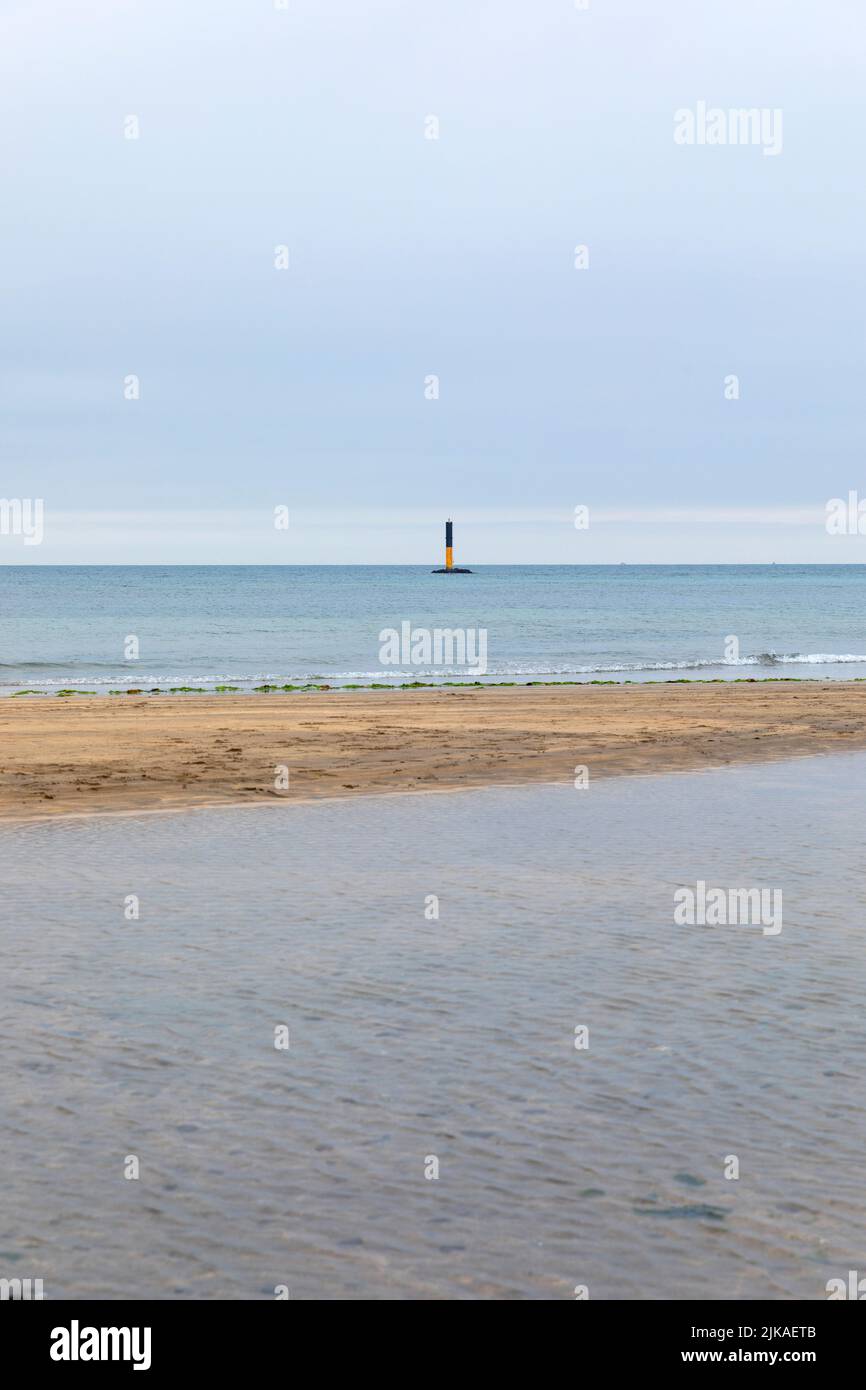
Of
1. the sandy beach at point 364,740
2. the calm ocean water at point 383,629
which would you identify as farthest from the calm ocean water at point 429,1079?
the calm ocean water at point 383,629

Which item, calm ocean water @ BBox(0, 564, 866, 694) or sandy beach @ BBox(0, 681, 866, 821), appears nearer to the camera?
sandy beach @ BBox(0, 681, 866, 821)

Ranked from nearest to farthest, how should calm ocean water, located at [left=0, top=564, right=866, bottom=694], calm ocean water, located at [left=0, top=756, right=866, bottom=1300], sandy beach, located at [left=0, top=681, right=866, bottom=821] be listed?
calm ocean water, located at [left=0, top=756, right=866, bottom=1300] < sandy beach, located at [left=0, top=681, right=866, bottom=821] < calm ocean water, located at [left=0, top=564, right=866, bottom=694]

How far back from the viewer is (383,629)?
263ft

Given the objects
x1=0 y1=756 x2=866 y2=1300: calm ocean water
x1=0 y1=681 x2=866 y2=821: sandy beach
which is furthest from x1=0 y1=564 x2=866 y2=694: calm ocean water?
x1=0 y1=756 x2=866 y2=1300: calm ocean water

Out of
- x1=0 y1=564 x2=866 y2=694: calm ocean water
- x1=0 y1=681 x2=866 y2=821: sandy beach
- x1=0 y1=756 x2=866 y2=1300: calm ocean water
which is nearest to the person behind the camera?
x1=0 y1=756 x2=866 y2=1300: calm ocean water

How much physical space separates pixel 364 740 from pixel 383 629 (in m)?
55.7

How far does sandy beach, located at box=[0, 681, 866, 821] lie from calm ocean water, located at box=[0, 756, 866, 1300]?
230 inches

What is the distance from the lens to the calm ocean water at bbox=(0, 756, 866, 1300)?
18.1 feet

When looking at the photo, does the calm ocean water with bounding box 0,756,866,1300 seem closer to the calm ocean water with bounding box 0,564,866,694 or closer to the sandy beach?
the sandy beach

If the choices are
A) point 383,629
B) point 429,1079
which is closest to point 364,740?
point 429,1079

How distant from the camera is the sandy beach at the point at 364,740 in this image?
63.5ft

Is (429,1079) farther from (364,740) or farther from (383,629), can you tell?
(383,629)
